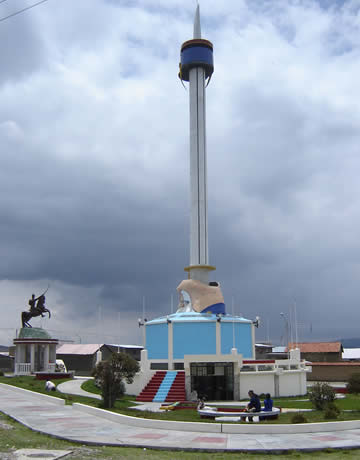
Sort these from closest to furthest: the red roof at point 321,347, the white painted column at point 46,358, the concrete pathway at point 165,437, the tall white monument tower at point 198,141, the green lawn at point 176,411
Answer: the concrete pathway at point 165,437 → the green lawn at point 176,411 → the white painted column at point 46,358 → the tall white monument tower at point 198,141 → the red roof at point 321,347

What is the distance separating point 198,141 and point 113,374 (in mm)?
32566

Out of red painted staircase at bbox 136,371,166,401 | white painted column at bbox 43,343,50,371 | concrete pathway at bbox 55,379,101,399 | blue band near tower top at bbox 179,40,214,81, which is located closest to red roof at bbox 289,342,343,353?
white painted column at bbox 43,343,50,371

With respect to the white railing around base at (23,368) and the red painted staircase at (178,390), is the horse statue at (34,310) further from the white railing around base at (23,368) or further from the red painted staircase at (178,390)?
the red painted staircase at (178,390)

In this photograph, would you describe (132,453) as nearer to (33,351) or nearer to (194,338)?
(194,338)

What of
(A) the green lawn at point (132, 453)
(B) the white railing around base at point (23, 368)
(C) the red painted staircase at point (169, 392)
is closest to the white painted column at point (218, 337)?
(C) the red painted staircase at point (169, 392)

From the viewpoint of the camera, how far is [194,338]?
4288 centimetres

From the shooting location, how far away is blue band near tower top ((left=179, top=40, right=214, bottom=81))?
Answer: 2212 inches

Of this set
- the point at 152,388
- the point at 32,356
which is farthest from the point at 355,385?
the point at 32,356

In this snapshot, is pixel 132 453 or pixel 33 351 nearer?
pixel 132 453

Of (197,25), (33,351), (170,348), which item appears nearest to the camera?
(170,348)

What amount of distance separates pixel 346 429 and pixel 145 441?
835 centimetres

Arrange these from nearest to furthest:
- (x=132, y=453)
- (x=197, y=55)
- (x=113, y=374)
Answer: (x=132, y=453)
(x=113, y=374)
(x=197, y=55)

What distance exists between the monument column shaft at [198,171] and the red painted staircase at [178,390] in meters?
17.5

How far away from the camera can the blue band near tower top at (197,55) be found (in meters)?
56.2
